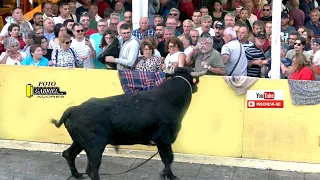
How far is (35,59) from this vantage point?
11297mm

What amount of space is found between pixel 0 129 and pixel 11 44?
138 cm

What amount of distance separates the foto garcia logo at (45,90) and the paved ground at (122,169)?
95cm

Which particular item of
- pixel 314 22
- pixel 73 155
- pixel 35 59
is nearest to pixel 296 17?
pixel 314 22

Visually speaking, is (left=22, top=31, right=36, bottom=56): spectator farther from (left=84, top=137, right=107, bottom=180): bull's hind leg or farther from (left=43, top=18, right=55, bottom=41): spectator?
(left=84, top=137, right=107, bottom=180): bull's hind leg

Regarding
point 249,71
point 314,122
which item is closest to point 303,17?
point 249,71

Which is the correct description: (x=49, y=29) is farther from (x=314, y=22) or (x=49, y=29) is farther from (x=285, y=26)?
(x=314, y=22)

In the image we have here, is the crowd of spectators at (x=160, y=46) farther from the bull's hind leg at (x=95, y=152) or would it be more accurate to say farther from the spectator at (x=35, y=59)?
the bull's hind leg at (x=95, y=152)

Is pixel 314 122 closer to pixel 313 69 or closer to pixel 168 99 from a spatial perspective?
pixel 313 69

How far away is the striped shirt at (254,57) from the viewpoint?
36.6 feet

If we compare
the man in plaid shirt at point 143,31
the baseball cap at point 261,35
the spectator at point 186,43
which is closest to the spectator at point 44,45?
the man in plaid shirt at point 143,31

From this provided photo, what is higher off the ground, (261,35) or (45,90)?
(261,35)

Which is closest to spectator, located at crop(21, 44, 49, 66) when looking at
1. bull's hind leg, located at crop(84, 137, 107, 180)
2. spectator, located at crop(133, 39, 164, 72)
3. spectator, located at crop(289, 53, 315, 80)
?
spectator, located at crop(133, 39, 164, 72)

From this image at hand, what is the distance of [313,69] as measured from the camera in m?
10.6

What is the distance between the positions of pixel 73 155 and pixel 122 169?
95 centimetres
